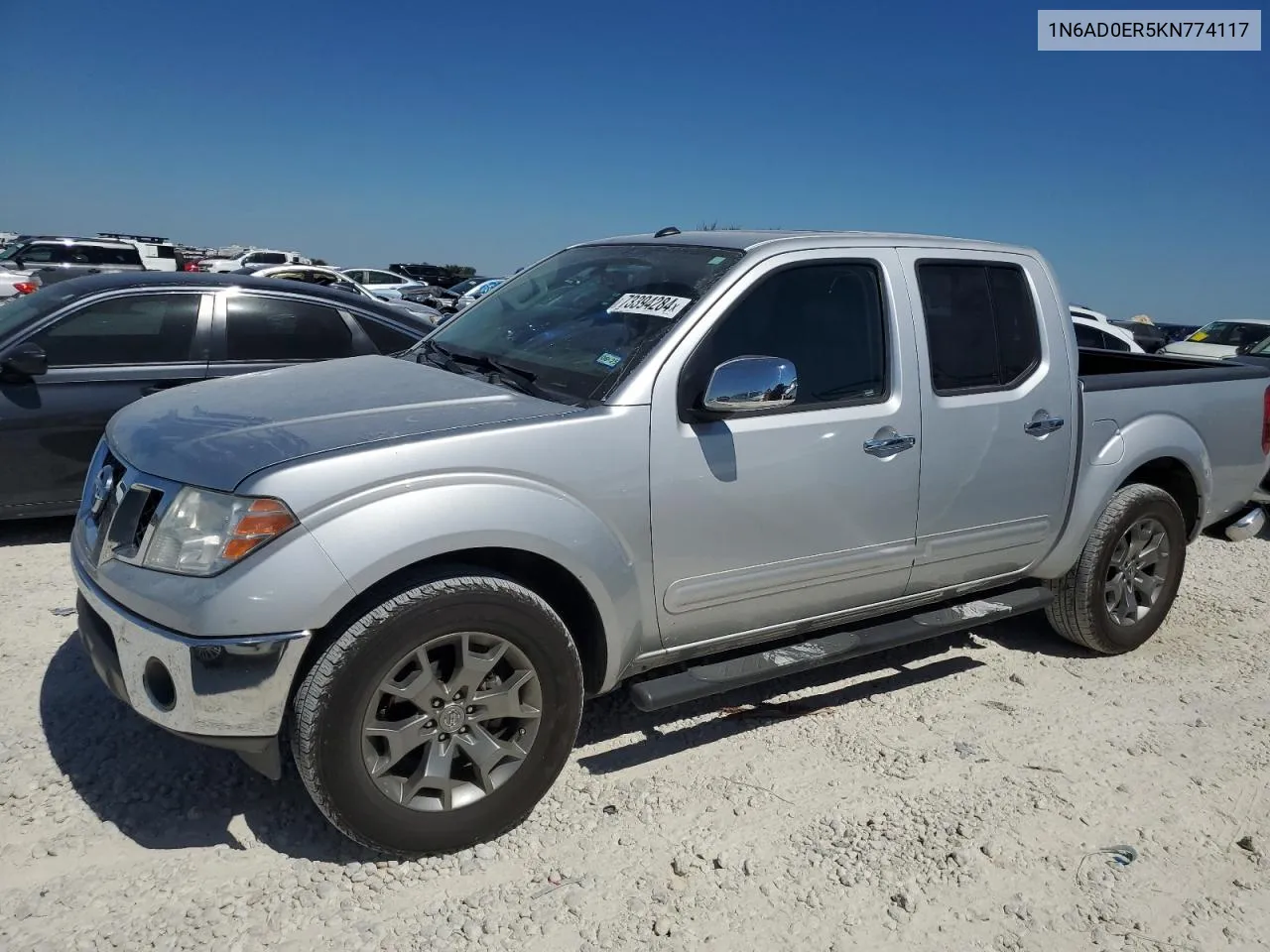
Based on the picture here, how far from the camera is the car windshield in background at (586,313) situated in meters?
3.22

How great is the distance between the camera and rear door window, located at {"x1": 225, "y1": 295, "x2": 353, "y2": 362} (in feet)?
19.2

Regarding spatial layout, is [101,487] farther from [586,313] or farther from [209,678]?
[586,313]

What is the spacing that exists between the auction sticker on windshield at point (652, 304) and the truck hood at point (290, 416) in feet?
1.71

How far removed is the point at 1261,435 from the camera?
4.98m

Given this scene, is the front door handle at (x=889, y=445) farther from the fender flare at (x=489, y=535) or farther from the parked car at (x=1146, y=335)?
the parked car at (x=1146, y=335)

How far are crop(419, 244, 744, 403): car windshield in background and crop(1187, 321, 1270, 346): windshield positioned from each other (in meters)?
15.7

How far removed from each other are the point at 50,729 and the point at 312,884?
1363 mm

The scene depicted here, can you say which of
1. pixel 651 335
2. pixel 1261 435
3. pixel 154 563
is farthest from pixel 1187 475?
pixel 154 563

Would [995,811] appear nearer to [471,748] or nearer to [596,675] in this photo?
[596,675]

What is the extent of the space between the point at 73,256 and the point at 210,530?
79.0 feet

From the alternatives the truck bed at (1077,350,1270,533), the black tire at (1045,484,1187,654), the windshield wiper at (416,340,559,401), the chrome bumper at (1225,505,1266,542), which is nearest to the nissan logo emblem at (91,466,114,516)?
the windshield wiper at (416,340,559,401)

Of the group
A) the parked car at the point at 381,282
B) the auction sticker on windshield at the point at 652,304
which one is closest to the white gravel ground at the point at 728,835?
the auction sticker on windshield at the point at 652,304

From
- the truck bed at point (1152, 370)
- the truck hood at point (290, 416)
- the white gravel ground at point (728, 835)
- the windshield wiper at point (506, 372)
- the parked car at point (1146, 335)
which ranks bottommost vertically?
the white gravel ground at point (728, 835)

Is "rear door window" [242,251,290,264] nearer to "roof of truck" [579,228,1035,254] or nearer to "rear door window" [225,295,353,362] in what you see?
"rear door window" [225,295,353,362]
